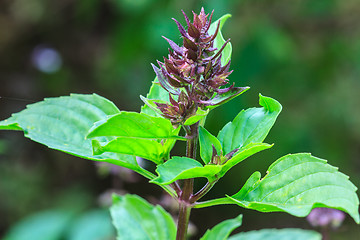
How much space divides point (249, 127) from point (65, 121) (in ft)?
1.04

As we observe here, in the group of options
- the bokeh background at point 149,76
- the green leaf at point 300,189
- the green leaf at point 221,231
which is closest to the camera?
the green leaf at point 300,189

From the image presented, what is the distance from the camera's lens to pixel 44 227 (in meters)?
1.78

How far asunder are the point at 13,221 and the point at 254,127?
193 cm

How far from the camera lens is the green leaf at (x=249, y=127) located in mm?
630

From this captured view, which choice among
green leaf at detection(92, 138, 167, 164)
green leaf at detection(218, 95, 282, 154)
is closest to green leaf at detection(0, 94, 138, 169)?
green leaf at detection(92, 138, 167, 164)

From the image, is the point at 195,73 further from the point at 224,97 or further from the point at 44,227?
the point at 44,227

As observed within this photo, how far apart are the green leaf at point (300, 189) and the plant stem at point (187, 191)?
0.24 ft

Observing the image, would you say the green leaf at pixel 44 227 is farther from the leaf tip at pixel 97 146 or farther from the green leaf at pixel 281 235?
the leaf tip at pixel 97 146

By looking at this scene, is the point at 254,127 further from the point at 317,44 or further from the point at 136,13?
the point at 317,44

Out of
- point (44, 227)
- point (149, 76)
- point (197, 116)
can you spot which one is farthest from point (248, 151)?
point (149, 76)

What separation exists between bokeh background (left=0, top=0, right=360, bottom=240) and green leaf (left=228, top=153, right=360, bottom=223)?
1.16m

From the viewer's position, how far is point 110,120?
52 cm

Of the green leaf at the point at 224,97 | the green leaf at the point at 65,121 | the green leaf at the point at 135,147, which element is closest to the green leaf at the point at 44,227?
the green leaf at the point at 65,121

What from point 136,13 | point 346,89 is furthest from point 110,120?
point 346,89
